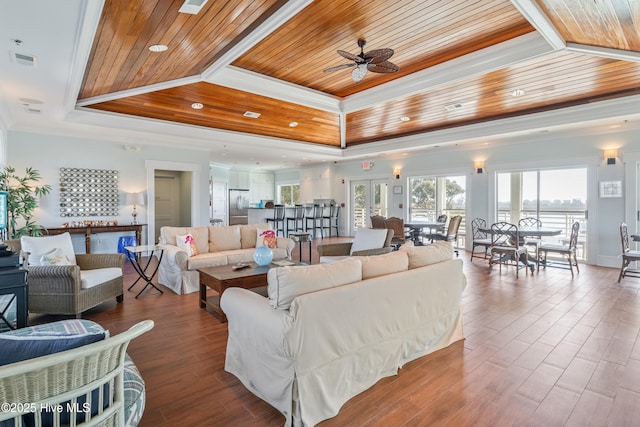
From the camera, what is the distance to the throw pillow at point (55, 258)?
3586 mm

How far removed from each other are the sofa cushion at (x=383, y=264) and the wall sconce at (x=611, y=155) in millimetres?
6132

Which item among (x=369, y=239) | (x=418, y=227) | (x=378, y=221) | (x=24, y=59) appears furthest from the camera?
(x=378, y=221)

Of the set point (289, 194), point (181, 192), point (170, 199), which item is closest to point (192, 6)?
point (181, 192)

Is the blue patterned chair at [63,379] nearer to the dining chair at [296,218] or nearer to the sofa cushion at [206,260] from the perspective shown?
the sofa cushion at [206,260]

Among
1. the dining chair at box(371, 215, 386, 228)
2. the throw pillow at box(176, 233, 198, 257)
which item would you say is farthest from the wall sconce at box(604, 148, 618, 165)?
the throw pillow at box(176, 233, 198, 257)

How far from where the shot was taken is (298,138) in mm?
8828

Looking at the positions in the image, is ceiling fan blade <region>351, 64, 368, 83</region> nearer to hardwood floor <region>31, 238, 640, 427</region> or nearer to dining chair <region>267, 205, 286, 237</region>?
hardwood floor <region>31, 238, 640, 427</region>

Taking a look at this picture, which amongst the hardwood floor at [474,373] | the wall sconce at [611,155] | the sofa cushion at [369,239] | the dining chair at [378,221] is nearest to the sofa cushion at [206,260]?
the hardwood floor at [474,373]

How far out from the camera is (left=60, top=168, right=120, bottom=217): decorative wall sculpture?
6812 millimetres

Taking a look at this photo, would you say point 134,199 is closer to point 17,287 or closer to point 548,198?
point 17,287

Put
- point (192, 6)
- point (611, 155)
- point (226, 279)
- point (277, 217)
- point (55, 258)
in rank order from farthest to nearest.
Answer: point (277, 217), point (611, 155), point (55, 258), point (226, 279), point (192, 6)

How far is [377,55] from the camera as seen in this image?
3.80m

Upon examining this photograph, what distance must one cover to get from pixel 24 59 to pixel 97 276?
2334mm

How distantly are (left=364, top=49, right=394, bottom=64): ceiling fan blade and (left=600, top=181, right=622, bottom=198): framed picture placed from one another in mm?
5497
